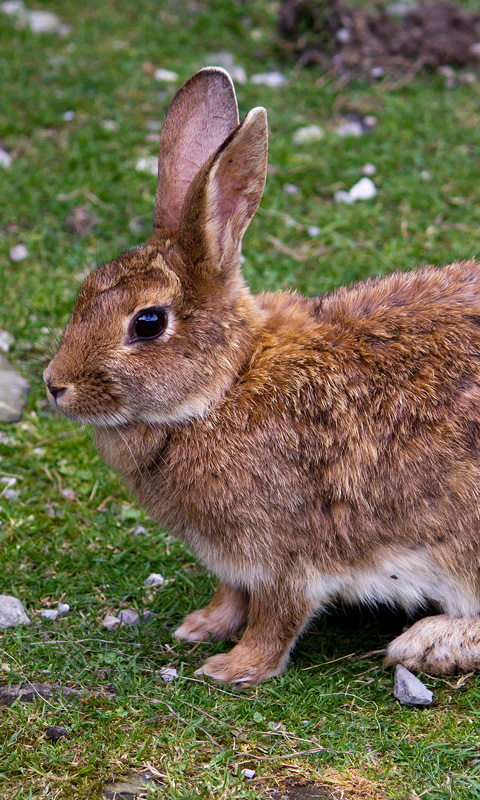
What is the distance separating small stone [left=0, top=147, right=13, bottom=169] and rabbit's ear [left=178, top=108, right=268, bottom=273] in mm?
3803

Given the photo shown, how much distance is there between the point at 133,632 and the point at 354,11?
6404mm

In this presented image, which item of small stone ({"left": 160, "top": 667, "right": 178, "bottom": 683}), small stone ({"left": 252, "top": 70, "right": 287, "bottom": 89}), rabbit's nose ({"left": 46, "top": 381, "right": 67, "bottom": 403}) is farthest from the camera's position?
small stone ({"left": 252, "top": 70, "right": 287, "bottom": 89})

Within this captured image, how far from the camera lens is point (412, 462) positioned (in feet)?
12.3

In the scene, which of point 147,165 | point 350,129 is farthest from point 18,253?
point 350,129

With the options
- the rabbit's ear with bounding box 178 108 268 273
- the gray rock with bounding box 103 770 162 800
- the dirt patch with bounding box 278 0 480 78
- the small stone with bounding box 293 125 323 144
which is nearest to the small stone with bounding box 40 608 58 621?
the gray rock with bounding box 103 770 162 800

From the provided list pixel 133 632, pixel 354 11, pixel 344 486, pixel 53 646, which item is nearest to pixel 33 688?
pixel 53 646

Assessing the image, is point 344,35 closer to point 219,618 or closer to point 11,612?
point 219,618

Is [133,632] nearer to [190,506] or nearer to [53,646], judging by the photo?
[53,646]

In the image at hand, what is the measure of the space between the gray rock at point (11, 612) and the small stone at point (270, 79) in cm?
559

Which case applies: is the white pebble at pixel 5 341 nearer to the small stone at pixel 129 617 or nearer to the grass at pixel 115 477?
the grass at pixel 115 477

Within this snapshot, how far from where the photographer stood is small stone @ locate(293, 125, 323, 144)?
7.53 m

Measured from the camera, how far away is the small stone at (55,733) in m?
3.42

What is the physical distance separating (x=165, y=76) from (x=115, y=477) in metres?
4.45

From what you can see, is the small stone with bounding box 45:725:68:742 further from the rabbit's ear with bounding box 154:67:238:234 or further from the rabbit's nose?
the rabbit's ear with bounding box 154:67:238:234
